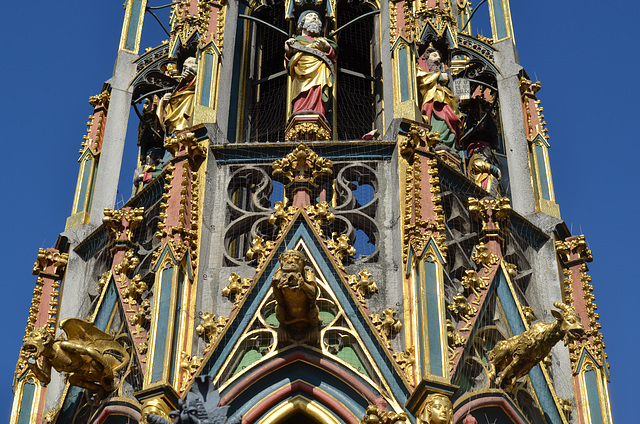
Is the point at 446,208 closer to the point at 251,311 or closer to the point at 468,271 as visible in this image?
the point at 468,271

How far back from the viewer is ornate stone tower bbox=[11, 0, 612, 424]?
1755 centimetres

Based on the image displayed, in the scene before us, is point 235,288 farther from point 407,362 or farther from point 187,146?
point 407,362

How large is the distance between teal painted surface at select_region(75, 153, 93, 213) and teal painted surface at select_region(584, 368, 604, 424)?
27.4 ft

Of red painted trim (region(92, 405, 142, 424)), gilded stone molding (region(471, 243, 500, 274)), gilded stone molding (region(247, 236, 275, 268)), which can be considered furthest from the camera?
gilded stone molding (region(471, 243, 500, 274))

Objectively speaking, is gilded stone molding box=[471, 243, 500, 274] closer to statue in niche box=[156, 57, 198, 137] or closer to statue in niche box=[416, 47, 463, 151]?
statue in niche box=[416, 47, 463, 151]

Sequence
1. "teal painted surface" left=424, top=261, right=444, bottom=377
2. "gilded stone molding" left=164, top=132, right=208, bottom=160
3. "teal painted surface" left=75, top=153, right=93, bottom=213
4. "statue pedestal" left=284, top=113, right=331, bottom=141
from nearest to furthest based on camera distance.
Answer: "teal painted surface" left=424, top=261, right=444, bottom=377
"gilded stone molding" left=164, top=132, right=208, bottom=160
"statue pedestal" left=284, top=113, right=331, bottom=141
"teal painted surface" left=75, top=153, right=93, bottom=213

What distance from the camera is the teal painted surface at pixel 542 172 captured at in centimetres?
2248

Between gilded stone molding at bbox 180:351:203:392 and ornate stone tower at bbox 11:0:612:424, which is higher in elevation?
ornate stone tower at bbox 11:0:612:424

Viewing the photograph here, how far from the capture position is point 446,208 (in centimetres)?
2016

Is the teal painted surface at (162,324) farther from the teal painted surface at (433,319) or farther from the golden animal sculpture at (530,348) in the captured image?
the golden animal sculpture at (530,348)

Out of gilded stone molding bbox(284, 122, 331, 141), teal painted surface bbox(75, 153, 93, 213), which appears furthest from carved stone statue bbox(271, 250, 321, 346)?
teal painted surface bbox(75, 153, 93, 213)

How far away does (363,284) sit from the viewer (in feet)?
60.6

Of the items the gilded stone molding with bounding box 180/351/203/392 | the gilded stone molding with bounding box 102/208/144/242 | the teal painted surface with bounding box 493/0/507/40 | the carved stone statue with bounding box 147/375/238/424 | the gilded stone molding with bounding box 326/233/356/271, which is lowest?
the carved stone statue with bounding box 147/375/238/424

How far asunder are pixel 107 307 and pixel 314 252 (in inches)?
120
